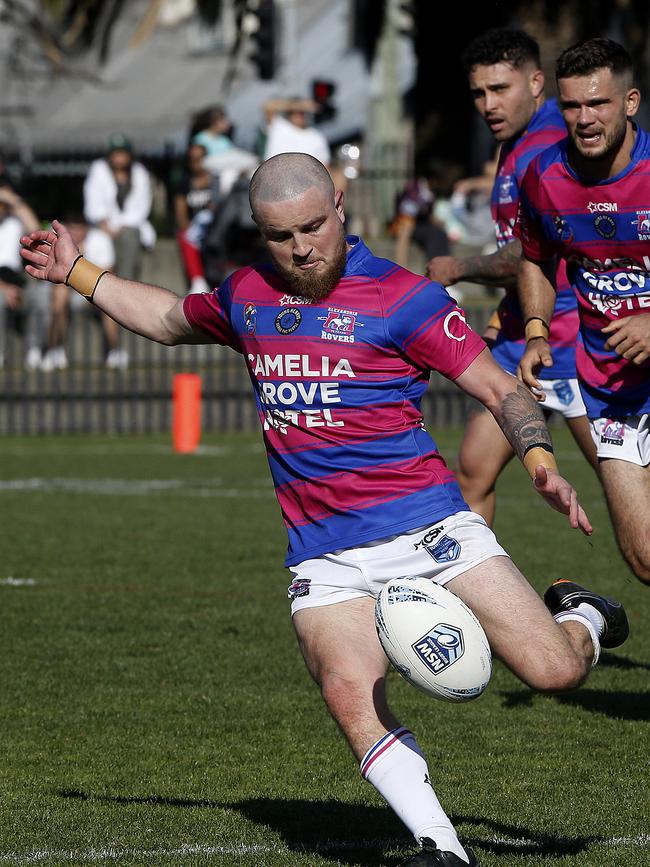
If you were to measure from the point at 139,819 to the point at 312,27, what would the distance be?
40716mm

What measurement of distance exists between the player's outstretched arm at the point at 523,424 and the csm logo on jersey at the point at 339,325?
35 cm

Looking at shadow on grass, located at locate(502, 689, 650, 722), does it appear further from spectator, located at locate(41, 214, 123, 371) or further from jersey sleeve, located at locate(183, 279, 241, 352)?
spectator, located at locate(41, 214, 123, 371)

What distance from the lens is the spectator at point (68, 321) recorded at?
20.3m

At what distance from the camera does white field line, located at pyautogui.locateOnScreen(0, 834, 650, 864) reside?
16.5ft

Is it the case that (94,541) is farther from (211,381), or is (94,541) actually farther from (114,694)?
(211,381)

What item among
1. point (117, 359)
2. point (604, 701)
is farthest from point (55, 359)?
point (604, 701)

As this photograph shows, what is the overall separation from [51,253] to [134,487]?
9.06 m

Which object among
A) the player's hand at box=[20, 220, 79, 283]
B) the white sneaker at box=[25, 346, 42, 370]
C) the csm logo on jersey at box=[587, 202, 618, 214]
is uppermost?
the csm logo on jersey at box=[587, 202, 618, 214]

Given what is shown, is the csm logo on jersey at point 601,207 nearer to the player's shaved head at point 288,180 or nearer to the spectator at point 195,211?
the player's shaved head at point 288,180

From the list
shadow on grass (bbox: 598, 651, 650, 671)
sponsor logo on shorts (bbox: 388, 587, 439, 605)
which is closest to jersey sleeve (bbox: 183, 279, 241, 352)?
sponsor logo on shorts (bbox: 388, 587, 439, 605)

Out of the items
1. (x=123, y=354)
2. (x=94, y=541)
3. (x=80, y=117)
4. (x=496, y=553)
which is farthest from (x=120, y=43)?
(x=496, y=553)

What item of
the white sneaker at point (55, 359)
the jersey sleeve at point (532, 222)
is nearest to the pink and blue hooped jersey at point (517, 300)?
the jersey sleeve at point (532, 222)

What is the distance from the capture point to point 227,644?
28.0ft

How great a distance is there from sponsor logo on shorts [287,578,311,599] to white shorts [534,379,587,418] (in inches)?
125
